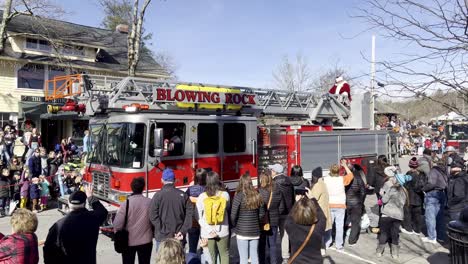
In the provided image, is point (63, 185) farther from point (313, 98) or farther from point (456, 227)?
point (456, 227)

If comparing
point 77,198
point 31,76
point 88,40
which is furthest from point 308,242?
point 88,40

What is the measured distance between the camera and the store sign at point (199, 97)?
26.0 ft

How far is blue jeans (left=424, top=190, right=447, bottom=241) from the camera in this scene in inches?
305

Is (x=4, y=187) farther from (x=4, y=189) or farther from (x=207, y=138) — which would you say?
(x=207, y=138)

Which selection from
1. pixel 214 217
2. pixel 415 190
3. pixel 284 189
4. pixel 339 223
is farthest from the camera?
pixel 415 190

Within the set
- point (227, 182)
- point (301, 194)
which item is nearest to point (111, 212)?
point (227, 182)

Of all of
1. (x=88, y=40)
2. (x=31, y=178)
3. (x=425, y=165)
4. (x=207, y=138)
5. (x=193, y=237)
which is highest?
(x=88, y=40)

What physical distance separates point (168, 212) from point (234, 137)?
3.77 m

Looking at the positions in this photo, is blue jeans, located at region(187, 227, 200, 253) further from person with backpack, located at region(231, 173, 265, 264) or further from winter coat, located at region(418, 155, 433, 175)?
winter coat, located at region(418, 155, 433, 175)

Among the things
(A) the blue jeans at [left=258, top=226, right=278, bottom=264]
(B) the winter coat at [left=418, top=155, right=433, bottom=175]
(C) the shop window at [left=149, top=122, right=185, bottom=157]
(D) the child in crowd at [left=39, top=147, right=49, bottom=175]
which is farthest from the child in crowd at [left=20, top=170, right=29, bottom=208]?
(B) the winter coat at [left=418, top=155, right=433, bottom=175]

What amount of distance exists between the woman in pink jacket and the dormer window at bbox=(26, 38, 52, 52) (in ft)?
60.9

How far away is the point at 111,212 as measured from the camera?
22.9 ft

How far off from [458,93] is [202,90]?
5.40 m

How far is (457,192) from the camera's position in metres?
7.29
